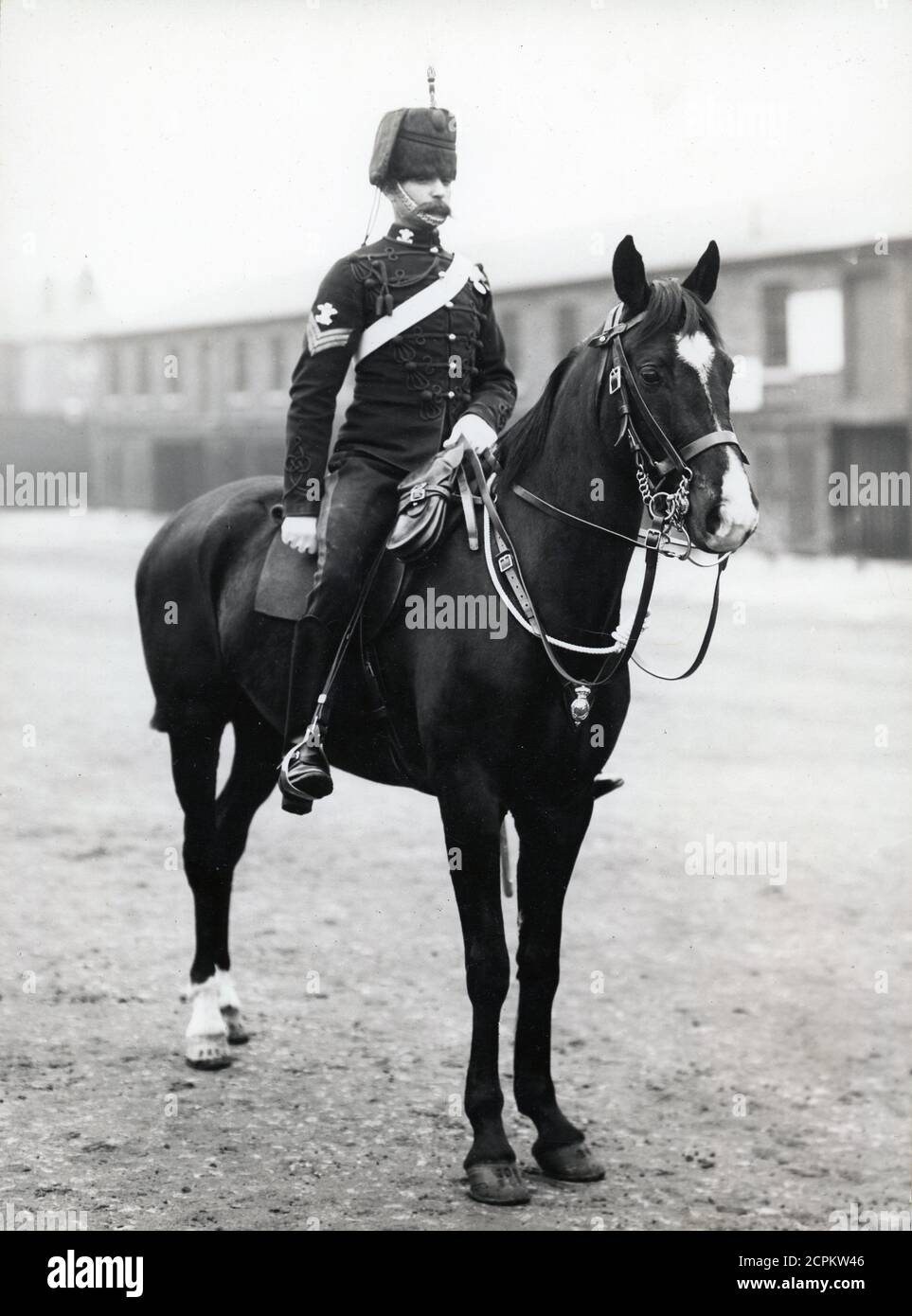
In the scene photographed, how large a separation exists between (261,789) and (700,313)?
3.19 meters

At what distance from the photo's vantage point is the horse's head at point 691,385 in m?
3.99

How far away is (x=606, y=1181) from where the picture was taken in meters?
5.16

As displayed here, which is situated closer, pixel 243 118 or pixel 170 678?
pixel 243 118

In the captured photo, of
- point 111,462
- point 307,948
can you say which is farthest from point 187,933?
point 111,462

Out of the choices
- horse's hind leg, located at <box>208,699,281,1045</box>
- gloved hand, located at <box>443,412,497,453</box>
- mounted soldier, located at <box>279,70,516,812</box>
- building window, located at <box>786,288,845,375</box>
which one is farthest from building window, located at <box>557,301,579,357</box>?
gloved hand, located at <box>443,412,497,453</box>

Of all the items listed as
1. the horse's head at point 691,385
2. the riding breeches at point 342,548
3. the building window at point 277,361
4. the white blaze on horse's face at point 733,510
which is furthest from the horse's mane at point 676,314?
the building window at point 277,361

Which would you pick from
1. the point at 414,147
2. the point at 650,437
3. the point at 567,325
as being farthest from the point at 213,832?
the point at 567,325

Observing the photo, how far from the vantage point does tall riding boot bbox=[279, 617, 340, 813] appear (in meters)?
4.97

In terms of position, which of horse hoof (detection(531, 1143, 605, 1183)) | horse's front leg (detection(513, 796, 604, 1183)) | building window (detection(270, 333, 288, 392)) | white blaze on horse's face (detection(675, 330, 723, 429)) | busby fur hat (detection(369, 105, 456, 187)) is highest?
building window (detection(270, 333, 288, 392))

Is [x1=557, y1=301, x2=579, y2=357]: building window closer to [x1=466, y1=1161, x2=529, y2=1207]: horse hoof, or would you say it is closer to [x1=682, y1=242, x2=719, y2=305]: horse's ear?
[x1=682, y1=242, x2=719, y2=305]: horse's ear

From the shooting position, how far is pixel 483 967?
488 centimetres

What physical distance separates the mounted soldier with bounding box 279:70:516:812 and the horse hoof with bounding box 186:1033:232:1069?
1879 mm

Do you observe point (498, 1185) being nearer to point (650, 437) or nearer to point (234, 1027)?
point (234, 1027)
